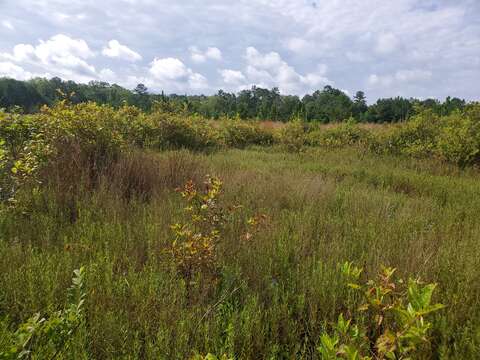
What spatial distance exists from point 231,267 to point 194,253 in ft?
1.19

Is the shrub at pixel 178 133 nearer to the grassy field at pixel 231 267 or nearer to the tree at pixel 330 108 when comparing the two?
the grassy field at pixel 231 267

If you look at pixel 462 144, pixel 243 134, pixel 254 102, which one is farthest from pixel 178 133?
pixel 254 102

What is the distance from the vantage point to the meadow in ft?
6.88

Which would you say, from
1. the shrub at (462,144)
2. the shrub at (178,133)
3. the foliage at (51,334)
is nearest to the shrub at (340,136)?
the shrub at (462,144)

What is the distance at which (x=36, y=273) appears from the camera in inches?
99.9

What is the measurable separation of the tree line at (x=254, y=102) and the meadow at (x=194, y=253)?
32.8 ft

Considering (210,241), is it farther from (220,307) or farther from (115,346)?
(115,346)

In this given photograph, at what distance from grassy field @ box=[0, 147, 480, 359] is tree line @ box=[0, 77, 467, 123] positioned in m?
11.1

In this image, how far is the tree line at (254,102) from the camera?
4447 centimetres

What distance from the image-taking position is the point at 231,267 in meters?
2.89

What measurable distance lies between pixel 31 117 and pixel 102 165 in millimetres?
1891

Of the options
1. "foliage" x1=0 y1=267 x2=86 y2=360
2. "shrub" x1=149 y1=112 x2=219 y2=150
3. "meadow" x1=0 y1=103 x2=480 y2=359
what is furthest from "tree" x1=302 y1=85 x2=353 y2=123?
"foliage" x1=0 y1=267 x2=86 y2=360

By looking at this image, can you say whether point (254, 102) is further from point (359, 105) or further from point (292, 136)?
point (292, 136)

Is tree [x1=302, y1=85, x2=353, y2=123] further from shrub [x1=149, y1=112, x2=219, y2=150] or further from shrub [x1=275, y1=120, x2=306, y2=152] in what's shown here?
shrub [x1=149, y1=112, x2=219, y2=150]
